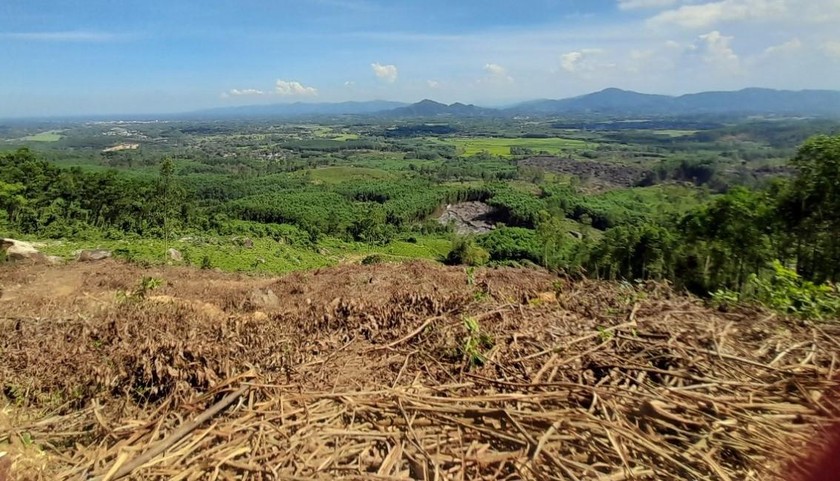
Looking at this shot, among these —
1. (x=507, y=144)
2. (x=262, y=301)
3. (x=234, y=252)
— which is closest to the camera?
(x=262, y=301)

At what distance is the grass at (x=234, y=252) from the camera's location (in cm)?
2234

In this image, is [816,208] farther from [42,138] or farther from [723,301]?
[42,138]

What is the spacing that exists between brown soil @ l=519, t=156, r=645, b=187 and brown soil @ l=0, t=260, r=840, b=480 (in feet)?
285

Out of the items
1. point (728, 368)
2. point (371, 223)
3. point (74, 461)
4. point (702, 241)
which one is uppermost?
point (728, 368)

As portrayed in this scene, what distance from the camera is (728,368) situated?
8.88ft

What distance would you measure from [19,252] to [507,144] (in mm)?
131483

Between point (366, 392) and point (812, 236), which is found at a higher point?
point (366, 392)

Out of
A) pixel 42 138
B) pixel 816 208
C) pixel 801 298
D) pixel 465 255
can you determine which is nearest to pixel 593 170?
pixel 465 255

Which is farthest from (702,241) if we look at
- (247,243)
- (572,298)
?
(247,243)

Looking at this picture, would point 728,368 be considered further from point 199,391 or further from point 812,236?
point 812,236

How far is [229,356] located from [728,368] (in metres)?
3.18

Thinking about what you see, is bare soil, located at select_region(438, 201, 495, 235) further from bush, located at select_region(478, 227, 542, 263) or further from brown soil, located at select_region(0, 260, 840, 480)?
brown soil, located at select_region(0, 260, 840, 480)

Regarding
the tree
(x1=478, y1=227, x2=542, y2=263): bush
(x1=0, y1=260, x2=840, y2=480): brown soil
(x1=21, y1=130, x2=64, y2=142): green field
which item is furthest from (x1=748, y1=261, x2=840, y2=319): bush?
(x1=21, y1=130, x2=64, y2=142): green field

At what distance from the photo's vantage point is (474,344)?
3160mm
